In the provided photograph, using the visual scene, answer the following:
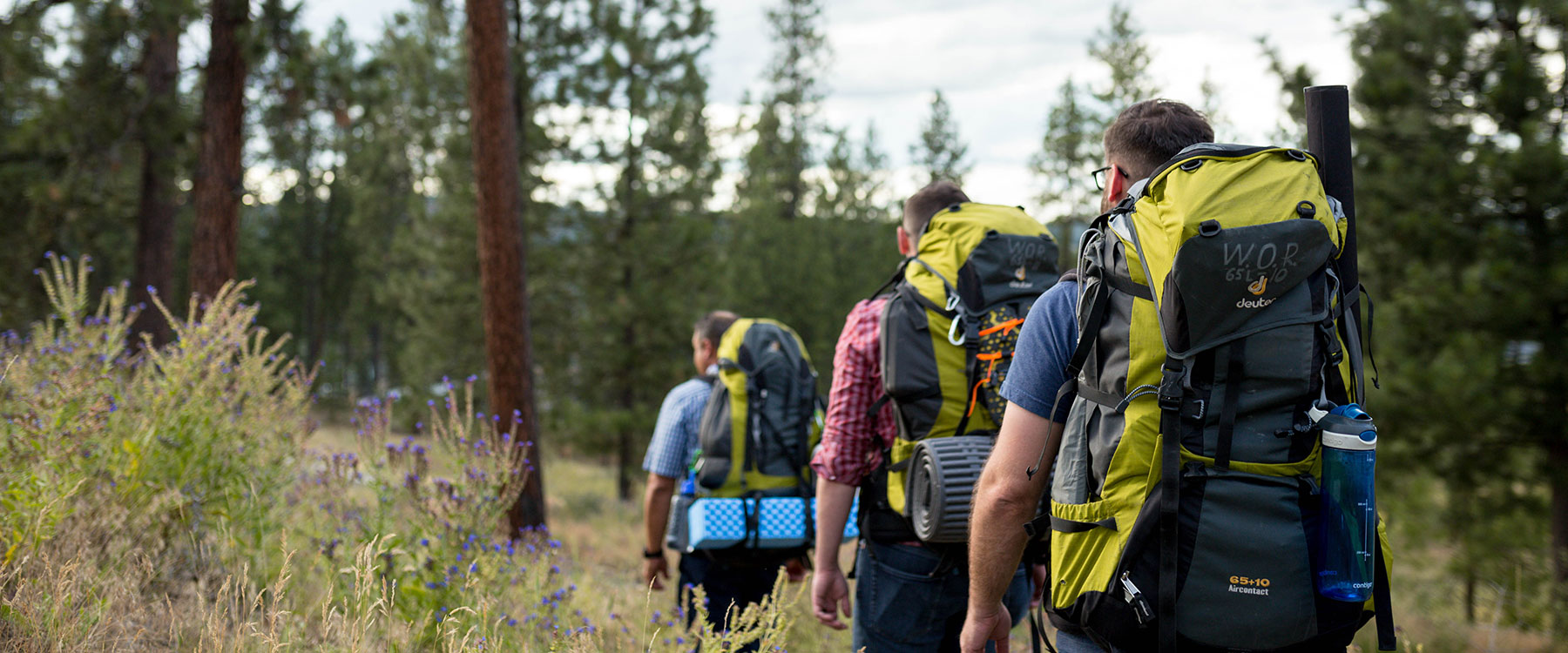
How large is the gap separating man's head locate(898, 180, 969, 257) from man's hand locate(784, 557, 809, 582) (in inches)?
58.7

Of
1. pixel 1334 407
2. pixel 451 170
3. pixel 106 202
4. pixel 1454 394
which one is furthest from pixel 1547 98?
pixel 106 202

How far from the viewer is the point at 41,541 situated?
9.50ft

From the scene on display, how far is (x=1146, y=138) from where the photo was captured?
2010 millimetres

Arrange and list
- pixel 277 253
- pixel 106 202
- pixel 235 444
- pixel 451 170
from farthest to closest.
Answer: pixel 277 253
pixel 451 170
pixel 106 202
pixel 235 444

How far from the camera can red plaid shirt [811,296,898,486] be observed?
2.89 m

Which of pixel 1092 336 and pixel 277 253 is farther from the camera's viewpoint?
pixel 277 253

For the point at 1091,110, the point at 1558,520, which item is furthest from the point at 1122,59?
the point at 1558,520

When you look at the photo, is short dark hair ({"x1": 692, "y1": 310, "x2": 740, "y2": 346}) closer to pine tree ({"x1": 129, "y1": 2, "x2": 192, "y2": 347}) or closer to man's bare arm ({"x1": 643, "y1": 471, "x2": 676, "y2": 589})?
man's bare arm ({"x1": 643, "y1": 471, "x2": 676, "y2": 589})

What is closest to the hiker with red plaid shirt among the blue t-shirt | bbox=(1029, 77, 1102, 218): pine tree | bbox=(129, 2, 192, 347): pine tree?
the blue t-shirt

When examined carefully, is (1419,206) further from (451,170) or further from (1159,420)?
(451,170)

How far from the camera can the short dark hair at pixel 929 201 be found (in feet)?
10.1

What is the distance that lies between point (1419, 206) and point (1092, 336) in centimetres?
923

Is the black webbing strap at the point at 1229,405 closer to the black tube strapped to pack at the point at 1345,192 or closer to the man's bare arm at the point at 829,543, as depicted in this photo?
the black tube strapped to pack at the point at 1345,192

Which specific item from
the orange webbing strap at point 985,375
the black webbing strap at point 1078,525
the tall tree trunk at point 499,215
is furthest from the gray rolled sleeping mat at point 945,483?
the tall tree trunk at point 499,215
